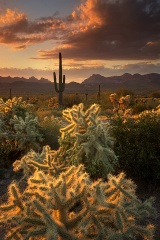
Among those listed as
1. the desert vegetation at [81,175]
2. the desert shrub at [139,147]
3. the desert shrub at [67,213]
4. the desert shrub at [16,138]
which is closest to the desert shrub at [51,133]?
the desert vegetation at [81,175]

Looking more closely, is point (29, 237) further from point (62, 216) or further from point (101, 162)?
point (101, 162)

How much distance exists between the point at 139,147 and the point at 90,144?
52.4 inches

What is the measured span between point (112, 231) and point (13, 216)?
126cm

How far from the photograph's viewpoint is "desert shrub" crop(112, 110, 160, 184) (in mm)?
7492

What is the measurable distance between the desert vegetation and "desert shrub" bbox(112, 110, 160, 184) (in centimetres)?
2

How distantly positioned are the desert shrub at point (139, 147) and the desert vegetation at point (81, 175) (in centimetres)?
2

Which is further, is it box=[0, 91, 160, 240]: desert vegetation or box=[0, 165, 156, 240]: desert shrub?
box=[0, 91, 160, 240]: desert vegetation

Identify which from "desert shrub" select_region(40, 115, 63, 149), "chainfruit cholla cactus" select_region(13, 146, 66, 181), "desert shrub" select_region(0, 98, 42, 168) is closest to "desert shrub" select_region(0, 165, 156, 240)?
"chainfruit cholla cactus" select_region(13, 146, 66, 181)

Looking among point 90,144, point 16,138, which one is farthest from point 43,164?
point 16,138

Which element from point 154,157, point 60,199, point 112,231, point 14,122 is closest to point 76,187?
point 60,199

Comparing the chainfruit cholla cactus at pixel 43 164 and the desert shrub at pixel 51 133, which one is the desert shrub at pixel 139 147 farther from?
the desert shrub at pixel 51 133

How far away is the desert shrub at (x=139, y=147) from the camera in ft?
24.6

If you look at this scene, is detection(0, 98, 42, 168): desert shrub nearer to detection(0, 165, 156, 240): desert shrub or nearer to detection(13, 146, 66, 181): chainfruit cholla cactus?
detection(13, 146, 66, 181): chainfruit cholla cactus

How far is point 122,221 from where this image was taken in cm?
437
